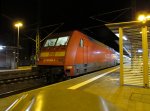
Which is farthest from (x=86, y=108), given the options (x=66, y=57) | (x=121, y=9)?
(x=121, y=9)

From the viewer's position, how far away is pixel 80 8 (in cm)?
2034

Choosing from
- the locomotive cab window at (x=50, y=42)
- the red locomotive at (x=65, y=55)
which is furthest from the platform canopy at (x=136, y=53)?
the locomotive cab window at (x=50, y=42)

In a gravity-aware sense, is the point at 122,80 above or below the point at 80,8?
below

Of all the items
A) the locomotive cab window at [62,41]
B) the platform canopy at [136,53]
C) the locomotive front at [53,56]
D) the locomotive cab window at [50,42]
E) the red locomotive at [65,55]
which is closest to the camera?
the platform canopy at [136,53]

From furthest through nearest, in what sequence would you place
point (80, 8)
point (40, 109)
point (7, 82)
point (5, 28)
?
point (5, 28), point (80, 8), point (7, 82), point (40, 109)

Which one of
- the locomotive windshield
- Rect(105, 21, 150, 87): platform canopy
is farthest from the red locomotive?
Rect(105, 21, 150, 87): platform canopy

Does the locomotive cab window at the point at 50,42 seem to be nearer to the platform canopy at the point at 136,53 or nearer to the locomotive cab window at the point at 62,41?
the locomotive cab window at the point at 62,41

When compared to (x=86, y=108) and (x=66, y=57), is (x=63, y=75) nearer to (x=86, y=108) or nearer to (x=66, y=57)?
(x=66, y=57)

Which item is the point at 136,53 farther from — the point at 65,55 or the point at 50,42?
the point at 50,42

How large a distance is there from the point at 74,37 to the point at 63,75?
8.14ft

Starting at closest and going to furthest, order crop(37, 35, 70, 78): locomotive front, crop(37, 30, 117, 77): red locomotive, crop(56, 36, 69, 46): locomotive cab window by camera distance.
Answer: crop(37, 30, 117, 77): red locomotive, crop(37, 35, 70, 78): locomotive front, crop(56, 36, 69, 46): locomotive cab window

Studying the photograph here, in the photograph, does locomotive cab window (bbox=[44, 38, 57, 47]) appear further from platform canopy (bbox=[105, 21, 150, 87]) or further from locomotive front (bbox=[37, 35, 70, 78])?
platform canopy (bbox=[105, 21, 150, 87])

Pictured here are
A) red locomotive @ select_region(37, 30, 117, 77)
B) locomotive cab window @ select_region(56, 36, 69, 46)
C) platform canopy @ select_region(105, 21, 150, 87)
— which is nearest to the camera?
platform canopy @ select_region(105, 21, 150, 87)

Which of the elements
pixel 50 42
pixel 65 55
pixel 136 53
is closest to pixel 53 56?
pixel 65 55
